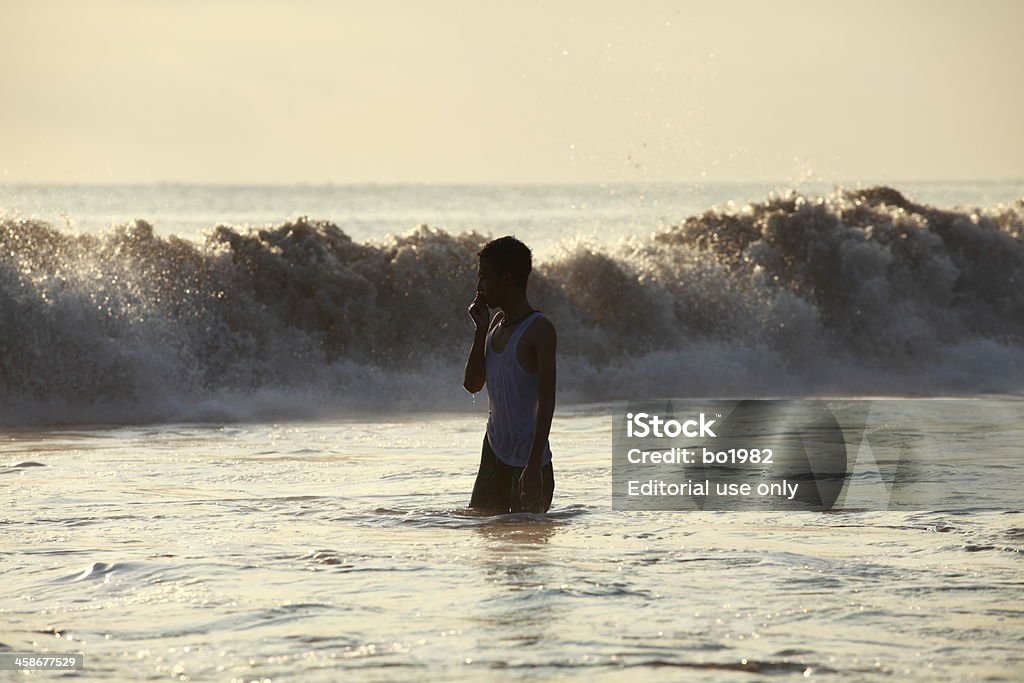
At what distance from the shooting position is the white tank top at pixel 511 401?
7832mm

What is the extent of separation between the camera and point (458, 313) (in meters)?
21.3

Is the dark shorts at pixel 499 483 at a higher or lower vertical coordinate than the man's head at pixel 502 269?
lower

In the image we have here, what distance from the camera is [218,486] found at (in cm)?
1041

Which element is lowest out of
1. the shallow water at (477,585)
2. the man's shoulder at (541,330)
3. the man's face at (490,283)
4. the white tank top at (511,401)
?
the shallow water at (477,585)

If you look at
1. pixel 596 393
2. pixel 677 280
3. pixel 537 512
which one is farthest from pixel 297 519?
pixel 677 280

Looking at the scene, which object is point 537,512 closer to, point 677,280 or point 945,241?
point 677,280

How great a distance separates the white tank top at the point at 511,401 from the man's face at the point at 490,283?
0.20 m

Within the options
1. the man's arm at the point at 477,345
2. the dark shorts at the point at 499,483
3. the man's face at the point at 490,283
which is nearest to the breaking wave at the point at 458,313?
the dark shorts at the point at 499,483

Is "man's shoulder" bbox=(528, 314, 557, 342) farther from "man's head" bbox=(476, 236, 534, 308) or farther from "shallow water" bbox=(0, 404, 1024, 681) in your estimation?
"shallow water" bbox=(0, 404, 1024, 681)

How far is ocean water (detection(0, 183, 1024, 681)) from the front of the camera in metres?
5.96

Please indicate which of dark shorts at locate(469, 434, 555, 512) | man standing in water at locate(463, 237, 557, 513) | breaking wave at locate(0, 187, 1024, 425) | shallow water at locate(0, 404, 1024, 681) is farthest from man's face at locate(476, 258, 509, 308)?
breaking wave at locate(0, 187, 1024, 425)

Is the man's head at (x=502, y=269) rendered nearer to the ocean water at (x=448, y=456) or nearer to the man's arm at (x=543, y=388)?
the man's arm at (x=543, y=388)

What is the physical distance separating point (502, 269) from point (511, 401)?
27.7 inches

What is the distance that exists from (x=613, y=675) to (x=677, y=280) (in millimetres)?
17821
